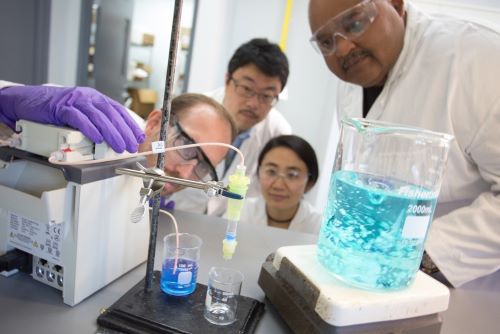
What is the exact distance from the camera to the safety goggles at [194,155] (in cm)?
114

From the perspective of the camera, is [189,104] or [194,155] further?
[189,104]

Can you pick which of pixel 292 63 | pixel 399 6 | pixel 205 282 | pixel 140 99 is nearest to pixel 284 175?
pixel 399 6

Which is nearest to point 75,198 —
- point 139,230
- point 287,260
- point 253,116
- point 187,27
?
point 139,230

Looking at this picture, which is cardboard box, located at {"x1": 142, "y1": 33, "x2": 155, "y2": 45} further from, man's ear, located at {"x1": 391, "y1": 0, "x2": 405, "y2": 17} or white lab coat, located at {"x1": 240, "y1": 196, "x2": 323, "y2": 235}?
man's ear, located at {"x1": 391, "y1": 0, "x2": 405, "y2": 17}

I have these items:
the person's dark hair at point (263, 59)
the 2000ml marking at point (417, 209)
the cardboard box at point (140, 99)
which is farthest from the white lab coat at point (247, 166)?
the cardboard box at point (140, 99)

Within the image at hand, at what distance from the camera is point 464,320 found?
784 millimetres

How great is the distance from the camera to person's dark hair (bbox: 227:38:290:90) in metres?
2.01

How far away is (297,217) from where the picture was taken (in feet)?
7.27

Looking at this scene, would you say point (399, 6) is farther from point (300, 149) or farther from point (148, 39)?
point (148, 39)

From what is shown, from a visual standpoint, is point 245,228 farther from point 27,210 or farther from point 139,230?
point 27,210

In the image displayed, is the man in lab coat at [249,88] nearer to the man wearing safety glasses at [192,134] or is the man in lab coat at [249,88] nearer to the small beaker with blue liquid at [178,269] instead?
the man wearing safety glasses at [192,134]

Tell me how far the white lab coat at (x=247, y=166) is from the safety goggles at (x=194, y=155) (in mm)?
899

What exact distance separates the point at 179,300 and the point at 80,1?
2.01 metres

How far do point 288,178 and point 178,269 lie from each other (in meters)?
1.47
